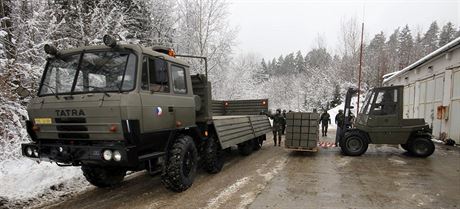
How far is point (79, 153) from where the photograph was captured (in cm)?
508

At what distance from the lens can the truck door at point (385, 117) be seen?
36.4 feet

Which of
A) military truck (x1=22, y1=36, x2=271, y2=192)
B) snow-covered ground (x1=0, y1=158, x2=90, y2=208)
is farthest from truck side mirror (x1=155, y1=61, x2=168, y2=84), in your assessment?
snow-covered ground (x1=0, y1=158, x2=90, y2=208)

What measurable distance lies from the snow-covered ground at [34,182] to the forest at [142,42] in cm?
133


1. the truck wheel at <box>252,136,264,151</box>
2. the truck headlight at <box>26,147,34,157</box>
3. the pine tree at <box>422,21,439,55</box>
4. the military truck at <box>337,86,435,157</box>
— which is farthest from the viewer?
the pine tree at <box>422,21,439,55</box>

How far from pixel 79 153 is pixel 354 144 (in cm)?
924

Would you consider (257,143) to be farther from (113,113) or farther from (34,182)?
(113,113)

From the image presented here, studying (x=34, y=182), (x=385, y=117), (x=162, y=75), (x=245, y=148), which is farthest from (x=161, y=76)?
(x=385, y=117)

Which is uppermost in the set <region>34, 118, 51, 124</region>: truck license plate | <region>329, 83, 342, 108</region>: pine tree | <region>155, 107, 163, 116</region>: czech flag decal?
<region>329, 83, 342, 108</region>: pine tree

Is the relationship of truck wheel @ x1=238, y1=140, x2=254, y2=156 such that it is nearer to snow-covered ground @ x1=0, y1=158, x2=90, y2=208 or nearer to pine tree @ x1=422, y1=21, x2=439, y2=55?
snow-covered ground @ x1=0, y1=158, x2=90, y2=208

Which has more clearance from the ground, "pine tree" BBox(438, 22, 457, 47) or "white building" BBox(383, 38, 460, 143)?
"pine tree" BBox(438, 22, 457, 47)

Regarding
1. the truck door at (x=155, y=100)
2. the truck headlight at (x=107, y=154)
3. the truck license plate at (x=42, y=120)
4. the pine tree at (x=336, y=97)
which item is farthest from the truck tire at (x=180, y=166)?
the pine tree at (x=336, y=97)

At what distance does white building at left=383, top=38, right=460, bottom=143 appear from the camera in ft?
45.0

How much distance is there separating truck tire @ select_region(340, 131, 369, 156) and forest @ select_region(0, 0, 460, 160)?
9813 millimetres

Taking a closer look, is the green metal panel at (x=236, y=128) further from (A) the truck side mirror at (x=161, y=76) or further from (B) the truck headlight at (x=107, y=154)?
(B) the truck headlight at (x=107, y=154)
